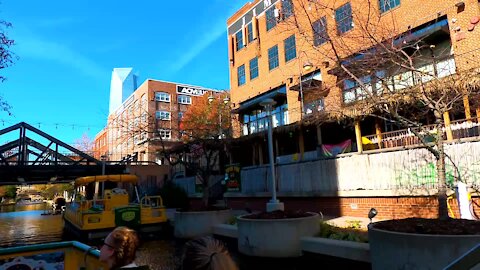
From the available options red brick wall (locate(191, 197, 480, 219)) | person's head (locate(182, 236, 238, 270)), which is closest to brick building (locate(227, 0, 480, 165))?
red brick wall (locate(191, 197, 480, 219))

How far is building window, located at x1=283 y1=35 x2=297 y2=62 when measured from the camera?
2561 cm

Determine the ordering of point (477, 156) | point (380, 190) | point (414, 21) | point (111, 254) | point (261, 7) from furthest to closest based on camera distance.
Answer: point (261, 7)
point (414, 21)
point (380, 190)
point (477, 156)
point (111, 254)

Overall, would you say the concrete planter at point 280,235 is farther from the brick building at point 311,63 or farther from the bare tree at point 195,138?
the bare tree at point 195,138

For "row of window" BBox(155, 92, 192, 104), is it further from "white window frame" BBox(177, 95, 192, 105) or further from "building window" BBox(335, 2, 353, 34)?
"building window" BBox(335, 2, 353, 34)

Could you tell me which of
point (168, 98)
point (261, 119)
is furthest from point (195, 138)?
point (168, 98)

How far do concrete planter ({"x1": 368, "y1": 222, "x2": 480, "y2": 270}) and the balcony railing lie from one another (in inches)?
241

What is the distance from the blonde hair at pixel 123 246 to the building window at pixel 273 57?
25.6 meters

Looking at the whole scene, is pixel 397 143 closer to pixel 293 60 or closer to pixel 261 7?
pixel 293 60

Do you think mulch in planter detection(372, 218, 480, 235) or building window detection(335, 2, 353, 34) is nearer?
mulch in planter detection(372, 218, 480, 235)

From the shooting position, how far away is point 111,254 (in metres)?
2.64

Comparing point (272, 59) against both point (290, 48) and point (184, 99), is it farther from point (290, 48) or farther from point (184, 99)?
point (184, 99)

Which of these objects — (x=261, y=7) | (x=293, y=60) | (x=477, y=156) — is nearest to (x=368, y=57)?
(x=477, y=156)

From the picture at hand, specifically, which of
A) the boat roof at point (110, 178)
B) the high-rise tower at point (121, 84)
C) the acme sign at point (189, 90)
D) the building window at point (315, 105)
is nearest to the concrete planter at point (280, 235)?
the building window at point (315, 105)

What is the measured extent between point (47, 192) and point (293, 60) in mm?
88746
